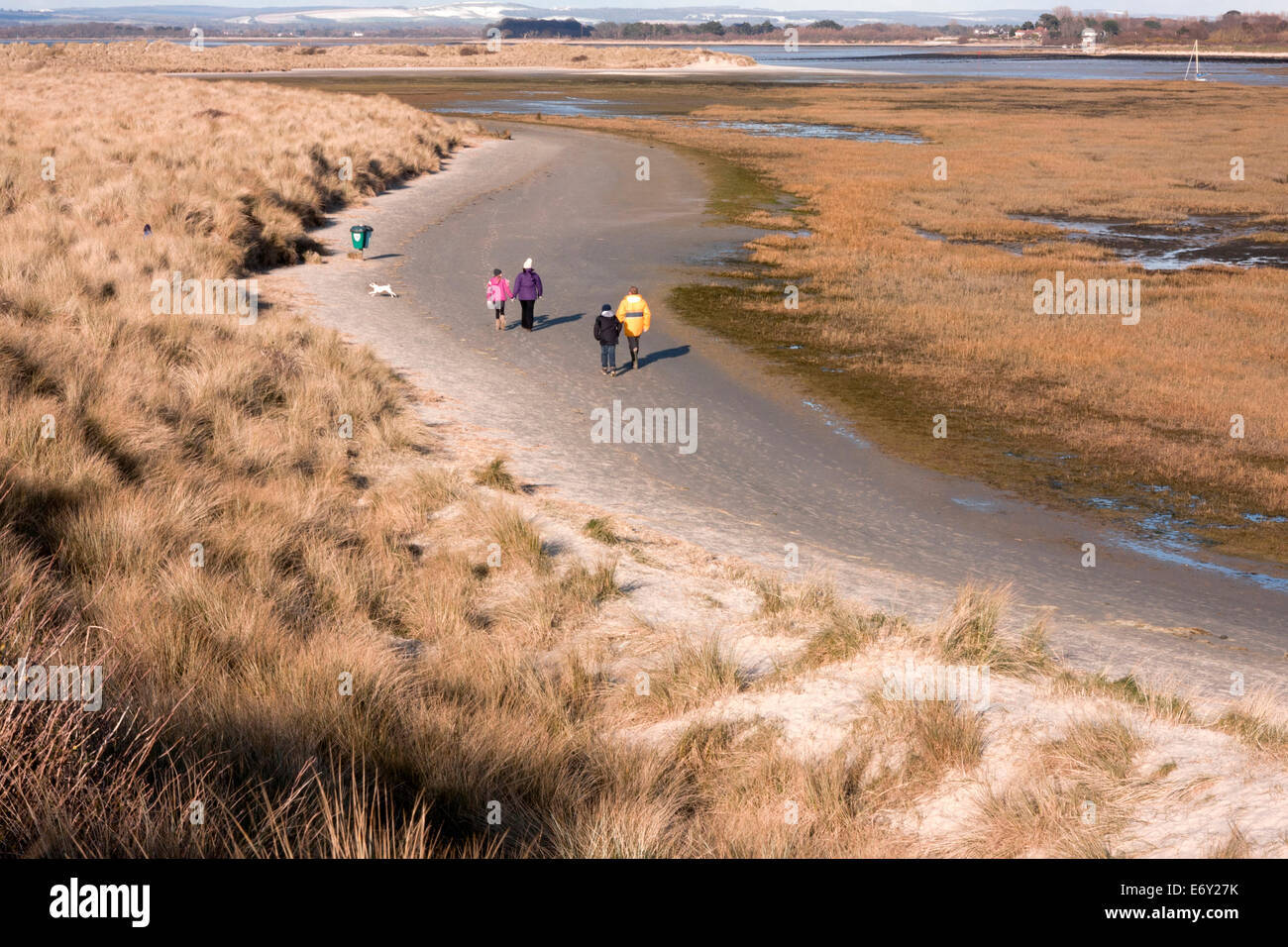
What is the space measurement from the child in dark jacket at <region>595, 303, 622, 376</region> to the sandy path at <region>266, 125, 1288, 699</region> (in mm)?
340

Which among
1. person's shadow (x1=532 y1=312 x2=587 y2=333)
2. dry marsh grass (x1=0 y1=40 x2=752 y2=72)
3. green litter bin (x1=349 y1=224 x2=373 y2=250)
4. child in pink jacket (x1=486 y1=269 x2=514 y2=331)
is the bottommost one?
person's shadow (x1=532 y1=312 x2=587 y2=333)

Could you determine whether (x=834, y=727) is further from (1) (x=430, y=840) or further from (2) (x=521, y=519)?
(2) (x=521, y=519)

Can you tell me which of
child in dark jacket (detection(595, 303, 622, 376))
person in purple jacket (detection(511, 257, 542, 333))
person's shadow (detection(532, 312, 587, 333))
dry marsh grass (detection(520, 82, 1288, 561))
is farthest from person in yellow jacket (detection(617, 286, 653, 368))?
person's shadow (detection(532, 312, 587, 333))

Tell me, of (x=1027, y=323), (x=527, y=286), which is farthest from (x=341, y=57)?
(x=1027, y=323)

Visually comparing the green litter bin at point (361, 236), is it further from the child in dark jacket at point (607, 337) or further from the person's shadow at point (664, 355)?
the child in dark jacket at point (607, 337)

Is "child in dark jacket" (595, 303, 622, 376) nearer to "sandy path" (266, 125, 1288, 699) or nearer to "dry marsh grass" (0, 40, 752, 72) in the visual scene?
"sandy path" (266, 125, 1288, 699)

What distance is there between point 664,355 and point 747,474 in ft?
20.3

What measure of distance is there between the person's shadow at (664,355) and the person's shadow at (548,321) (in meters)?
2.67

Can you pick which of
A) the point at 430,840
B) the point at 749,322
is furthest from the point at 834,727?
the point at 749,322

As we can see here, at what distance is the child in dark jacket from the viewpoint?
17.2 meters

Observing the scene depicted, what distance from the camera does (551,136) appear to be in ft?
190

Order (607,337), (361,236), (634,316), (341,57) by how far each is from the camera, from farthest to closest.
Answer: (341,57) → (361,236) → (634,316) → (607,337)

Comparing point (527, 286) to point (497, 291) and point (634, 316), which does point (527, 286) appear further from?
point (634, 316)

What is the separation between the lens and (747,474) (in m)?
13.5
